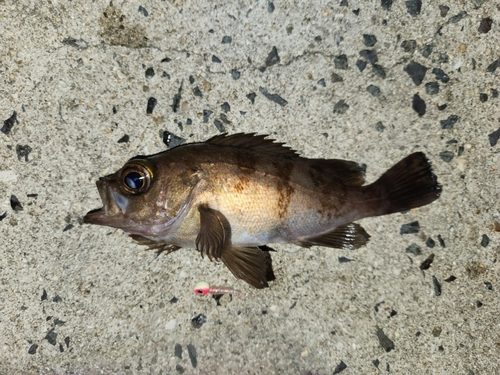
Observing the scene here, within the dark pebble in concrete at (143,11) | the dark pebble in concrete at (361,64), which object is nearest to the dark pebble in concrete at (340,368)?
the dark pebble in concrete at (361,64)

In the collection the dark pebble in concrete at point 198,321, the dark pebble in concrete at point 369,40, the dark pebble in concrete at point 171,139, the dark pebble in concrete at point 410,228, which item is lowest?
the dark pebble in concrete at point 198,321

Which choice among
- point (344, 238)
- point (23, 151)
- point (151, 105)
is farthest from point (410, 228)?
point (23, 151)

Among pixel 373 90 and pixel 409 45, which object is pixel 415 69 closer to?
pixel 409 45

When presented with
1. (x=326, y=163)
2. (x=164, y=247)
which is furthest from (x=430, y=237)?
(x=164, y=247)

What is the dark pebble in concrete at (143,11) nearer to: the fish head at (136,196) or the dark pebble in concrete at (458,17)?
the fish head at (136,196)

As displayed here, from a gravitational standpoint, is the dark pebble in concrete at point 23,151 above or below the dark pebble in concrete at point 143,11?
below
